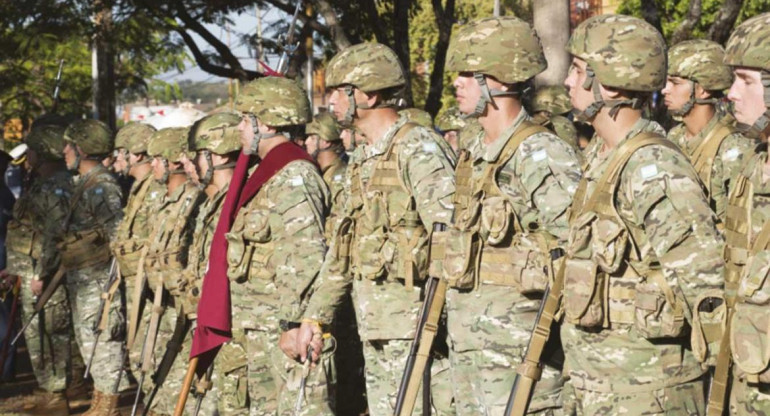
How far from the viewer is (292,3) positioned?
Result: 14656 millimetres

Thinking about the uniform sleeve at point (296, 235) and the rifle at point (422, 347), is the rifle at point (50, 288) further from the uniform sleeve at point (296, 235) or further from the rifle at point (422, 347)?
the rifle at point (422, 347)

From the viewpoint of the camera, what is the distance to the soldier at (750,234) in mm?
3715

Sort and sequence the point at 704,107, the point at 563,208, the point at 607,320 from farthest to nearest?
the point at 704,107, the point at 563,208, the point at 607,320

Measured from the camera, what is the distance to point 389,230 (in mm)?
5750

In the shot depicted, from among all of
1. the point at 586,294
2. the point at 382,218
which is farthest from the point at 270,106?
the point at 586,294

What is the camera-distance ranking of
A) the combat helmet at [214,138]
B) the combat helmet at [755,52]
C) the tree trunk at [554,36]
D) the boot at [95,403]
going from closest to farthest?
the combat helmet at [755,52] → the combat helmet at [214,138] → the tree trunk at [554,36] → the boot at [95,403]

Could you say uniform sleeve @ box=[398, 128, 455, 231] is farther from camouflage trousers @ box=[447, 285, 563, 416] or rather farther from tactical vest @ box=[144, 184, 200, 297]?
tactical vest @ box=[144, 184, 200, 297]

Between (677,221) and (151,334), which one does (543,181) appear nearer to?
(677,221)

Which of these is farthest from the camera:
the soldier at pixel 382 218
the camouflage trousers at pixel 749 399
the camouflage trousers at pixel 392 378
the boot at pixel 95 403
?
the boot at pixel 95 403

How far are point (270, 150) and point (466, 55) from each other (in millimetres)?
1884

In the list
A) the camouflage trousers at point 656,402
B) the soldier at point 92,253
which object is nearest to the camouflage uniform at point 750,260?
the camouflage trousers at point 656,402

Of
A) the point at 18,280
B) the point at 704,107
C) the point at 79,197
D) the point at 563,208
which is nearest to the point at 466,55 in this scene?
the point at 563,208

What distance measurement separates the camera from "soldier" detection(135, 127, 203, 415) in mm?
8508

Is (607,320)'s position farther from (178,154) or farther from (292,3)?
(292,3)
